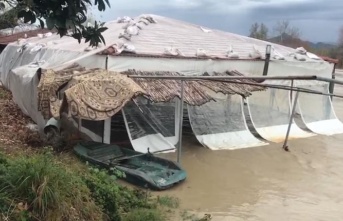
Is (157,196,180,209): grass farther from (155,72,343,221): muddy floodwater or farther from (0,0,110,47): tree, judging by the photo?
(0,0,110,47): tree

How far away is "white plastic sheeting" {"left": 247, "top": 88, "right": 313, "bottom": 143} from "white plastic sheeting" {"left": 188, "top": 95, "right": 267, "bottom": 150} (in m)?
0.66

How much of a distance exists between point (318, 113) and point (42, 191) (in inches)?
495

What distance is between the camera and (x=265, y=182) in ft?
30.4

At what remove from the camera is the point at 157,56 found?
11.5 metres

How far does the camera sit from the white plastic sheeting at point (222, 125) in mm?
11688

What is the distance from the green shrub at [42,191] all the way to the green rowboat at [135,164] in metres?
3.22

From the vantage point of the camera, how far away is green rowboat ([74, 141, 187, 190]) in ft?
26.5

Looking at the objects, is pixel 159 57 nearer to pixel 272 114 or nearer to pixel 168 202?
pixel 272 114

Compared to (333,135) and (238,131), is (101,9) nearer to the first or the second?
(238,131)

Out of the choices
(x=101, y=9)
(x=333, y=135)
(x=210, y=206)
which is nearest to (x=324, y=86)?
(x=333, y=135)

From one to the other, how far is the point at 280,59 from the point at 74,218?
437 inches

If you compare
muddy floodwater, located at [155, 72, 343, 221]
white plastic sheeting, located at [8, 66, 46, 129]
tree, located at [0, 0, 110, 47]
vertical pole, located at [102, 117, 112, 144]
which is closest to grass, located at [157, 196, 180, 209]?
muddy floodwater, located at [155, 72, 343, 221]

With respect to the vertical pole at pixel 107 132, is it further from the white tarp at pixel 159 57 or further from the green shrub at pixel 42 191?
the green shrub at pixel 42 191

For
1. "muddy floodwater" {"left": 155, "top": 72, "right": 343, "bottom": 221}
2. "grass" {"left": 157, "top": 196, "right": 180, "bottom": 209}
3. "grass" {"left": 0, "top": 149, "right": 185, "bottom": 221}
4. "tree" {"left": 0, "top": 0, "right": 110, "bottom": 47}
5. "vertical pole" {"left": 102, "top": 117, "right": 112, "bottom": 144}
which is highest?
"tree" {"left": 0, "top": 0, "right": 110, "bottom": 47}
